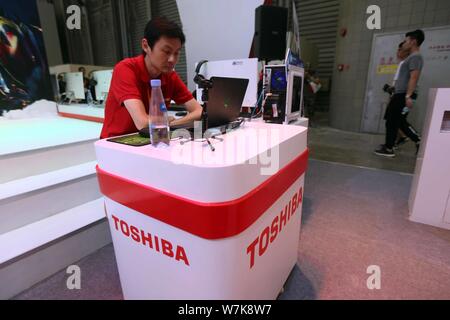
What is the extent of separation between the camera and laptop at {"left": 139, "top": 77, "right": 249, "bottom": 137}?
36.6 inches

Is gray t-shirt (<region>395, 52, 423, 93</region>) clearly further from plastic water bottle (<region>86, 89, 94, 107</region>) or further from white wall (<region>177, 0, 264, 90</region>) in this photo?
plastic water bottle (<region>86, 89, 94, 107</region>)

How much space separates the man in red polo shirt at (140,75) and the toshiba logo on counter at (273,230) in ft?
2.08

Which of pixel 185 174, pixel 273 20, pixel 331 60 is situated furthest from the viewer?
pixel 331 60

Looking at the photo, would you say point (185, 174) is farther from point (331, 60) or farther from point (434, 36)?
point (331, 60)

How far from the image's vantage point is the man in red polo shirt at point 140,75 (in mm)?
1053

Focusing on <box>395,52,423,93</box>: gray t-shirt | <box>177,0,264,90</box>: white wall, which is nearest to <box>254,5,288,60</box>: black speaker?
<box>177,0,264,90</box>: white wall

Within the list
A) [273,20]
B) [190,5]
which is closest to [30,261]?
[273,20]

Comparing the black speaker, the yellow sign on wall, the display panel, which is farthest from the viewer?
the yellow sign on wall
